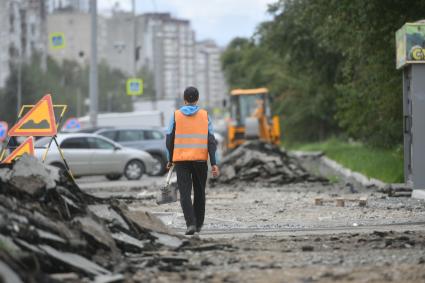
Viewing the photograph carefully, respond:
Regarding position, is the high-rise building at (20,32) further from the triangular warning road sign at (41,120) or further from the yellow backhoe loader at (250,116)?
the triangular warning road sign at (41,120)

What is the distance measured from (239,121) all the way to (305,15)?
58.2 ft

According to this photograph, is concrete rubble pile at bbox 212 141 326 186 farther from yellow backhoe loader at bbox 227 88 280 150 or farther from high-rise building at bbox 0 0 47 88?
high-rise building at bbox 0 0 47 88

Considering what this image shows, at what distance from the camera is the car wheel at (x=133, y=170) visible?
3181cm

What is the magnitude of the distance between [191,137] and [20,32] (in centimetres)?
10625

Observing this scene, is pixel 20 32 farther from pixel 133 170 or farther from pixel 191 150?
pixel 191 150

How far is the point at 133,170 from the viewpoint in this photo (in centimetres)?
3192

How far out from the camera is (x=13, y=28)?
363ft

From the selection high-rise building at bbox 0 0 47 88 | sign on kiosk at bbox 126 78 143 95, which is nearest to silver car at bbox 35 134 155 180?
sign on kiosk at bbox 126 78 143 95

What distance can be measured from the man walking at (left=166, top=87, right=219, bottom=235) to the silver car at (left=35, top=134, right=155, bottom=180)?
18.0 metres

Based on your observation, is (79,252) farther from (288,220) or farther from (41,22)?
(41,22)

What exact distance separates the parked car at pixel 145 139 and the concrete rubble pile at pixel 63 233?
24.9m

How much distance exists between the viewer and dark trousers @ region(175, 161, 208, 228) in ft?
39.0

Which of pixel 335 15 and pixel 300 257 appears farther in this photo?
pixel 335 15

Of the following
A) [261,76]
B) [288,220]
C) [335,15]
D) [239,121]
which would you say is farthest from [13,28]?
[288,220]
